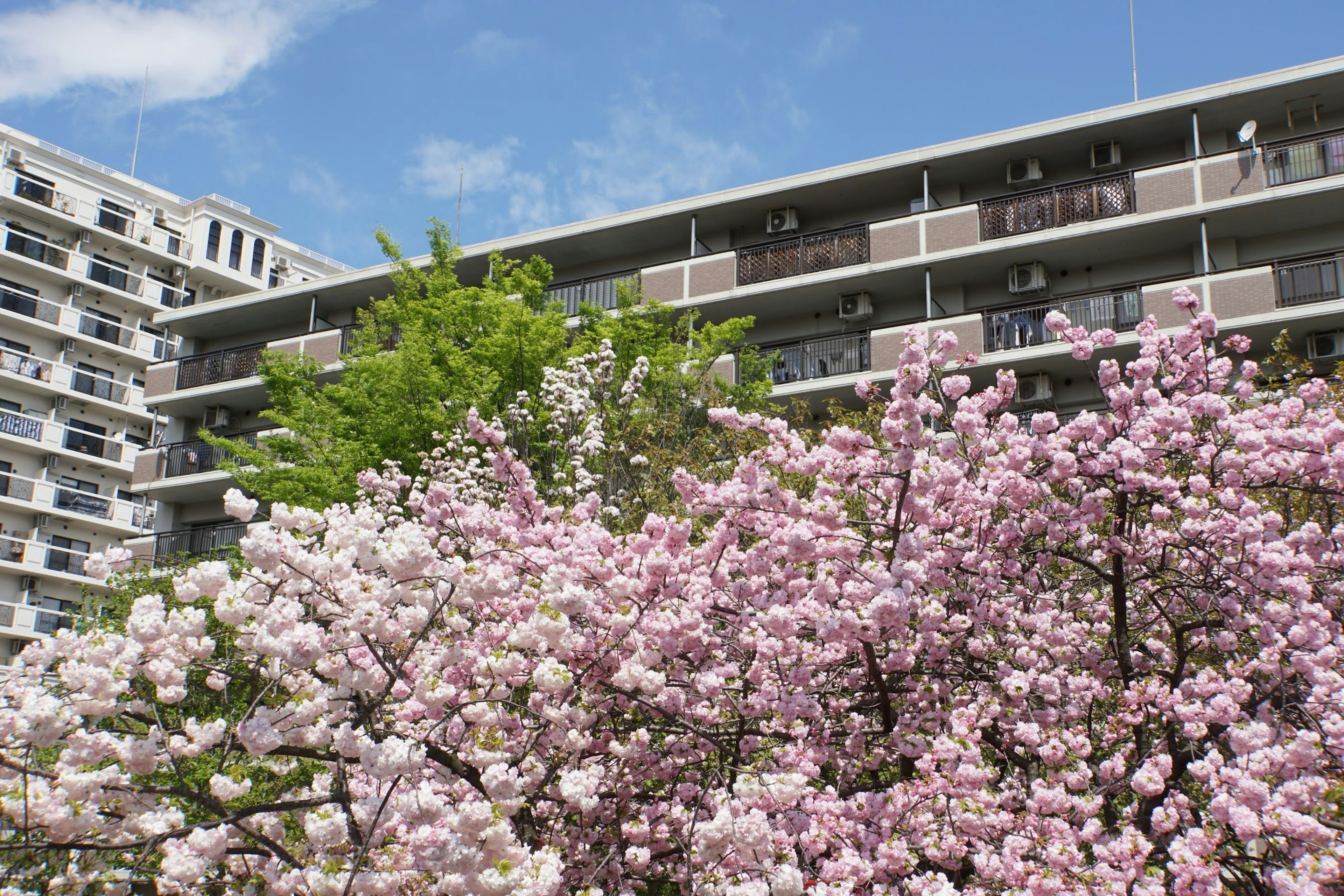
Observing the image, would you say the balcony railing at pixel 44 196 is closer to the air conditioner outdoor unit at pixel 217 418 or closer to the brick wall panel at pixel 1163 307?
the air conditioner outdoor unit at pixel 217 418

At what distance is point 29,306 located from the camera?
4112 centimetres

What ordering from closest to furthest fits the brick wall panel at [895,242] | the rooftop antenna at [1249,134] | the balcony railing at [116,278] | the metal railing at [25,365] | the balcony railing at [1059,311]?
1. the rooftop antenna at [1249,134]
2. the balcony railing at [1059,311]
3. the brick wall panel at [895,242]
4. the metal railing at [25,365]
5. the balcony railing at [116,278]

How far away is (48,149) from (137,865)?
50.4 m

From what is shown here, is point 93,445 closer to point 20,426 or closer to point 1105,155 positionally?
point 20,426

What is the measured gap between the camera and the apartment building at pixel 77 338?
3891cm

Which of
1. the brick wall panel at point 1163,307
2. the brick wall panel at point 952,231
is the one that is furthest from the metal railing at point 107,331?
the brick wall panel at point 1163,307

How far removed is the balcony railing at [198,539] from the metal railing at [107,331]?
64.3ft

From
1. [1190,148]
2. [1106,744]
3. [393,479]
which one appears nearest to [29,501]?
[393,479]

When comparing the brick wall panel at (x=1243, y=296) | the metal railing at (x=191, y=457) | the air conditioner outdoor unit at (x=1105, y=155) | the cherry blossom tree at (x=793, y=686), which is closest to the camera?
the cherry blossom tree at (x=793, y=686)

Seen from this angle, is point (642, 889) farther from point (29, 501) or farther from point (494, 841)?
point (29, 501)

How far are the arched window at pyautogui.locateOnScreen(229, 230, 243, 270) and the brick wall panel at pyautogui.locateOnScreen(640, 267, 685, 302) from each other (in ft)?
111

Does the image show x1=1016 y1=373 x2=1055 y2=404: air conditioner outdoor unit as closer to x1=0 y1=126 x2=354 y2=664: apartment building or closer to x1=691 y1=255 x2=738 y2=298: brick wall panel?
x1=691 y1=255 x2=738 y2=298: brick wall panel

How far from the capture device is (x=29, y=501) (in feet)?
127

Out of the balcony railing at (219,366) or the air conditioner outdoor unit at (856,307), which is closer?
the air conditioner outdoor unit at (856,307)
